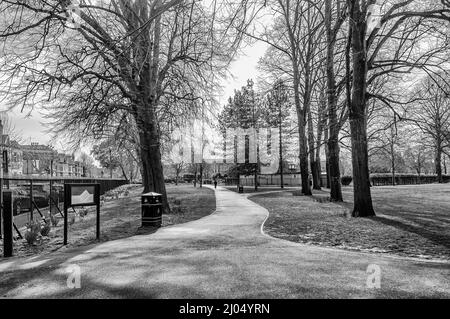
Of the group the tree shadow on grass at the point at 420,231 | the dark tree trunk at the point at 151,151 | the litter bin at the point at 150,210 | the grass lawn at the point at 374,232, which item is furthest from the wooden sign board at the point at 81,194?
the tree shadow on grass at the point at 420,231

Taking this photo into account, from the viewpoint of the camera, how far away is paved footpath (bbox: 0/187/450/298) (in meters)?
4.37

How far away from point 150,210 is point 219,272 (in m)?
5.74

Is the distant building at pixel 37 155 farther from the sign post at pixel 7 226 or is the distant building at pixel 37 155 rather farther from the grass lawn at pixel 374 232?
the grass lawn at pixel 374 232

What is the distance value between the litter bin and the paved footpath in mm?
2658

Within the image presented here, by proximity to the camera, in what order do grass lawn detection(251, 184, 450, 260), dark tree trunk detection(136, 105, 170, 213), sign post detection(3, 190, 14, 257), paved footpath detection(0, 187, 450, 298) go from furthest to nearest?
1. dark tree trunk detection(136, 105, 170, 213)
2. grass lawn detection(251, 184, 450, 260)
3. sign post detection(3, 190, 14, 257)
4. paved footpath detection(0, 187, 450, 298)

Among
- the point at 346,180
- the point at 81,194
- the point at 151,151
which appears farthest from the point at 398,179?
the point at 81,194

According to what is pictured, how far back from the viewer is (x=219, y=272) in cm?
521

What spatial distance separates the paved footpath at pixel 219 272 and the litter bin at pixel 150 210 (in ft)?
8.72

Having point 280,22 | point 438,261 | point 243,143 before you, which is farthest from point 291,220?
Answer: point 243,143

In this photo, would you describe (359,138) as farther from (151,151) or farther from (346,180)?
(346,180)

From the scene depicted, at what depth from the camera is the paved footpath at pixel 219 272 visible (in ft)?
14.3

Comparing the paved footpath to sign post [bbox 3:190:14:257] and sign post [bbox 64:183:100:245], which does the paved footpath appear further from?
sign post [bbox 64:183:100:245]

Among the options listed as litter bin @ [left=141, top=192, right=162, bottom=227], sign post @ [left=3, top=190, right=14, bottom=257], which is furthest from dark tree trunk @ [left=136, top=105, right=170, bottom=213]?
sign post @ [left=3, top=190, right=14, bottom=257]

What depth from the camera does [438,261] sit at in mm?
5973
